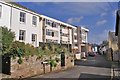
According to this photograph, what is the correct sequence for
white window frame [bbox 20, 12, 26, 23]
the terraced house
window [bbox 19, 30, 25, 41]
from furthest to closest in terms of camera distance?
white window frame [bbox 20, 12, 26, 23] < window [bbox 19, 30, 25, 41] < the terraced house

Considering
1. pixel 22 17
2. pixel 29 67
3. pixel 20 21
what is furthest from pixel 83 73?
pixel 22 17

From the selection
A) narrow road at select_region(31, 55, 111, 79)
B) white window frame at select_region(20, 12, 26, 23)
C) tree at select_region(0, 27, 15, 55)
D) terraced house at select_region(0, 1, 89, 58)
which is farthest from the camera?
white window frame at select_region(20, 12, 26, 23)

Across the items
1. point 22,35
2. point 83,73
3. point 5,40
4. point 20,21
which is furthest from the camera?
point 22,35

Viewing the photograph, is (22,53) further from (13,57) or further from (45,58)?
(45,58)

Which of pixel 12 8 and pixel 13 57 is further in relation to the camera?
pixel 12 8

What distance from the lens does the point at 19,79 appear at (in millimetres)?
8133

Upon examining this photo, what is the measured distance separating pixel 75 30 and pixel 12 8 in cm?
2835

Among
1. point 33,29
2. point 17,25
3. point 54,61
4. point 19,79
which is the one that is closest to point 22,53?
point 19,79

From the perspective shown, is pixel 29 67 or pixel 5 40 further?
pixel 29 67

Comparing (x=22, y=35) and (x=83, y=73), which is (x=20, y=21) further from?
(x=83, y=73)

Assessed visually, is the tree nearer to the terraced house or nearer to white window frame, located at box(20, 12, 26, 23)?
the terraced house

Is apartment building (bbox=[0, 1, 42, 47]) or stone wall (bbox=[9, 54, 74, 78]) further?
apartment building (bbox=[0, 1, 42, 47])

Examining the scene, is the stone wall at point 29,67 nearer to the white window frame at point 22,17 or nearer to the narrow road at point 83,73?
the narrow road at point 83,73

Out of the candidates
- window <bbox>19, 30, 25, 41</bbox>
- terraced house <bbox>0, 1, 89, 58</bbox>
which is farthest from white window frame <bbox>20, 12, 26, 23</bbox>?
window <bbox>19, 30, 25, 41</bbox>
